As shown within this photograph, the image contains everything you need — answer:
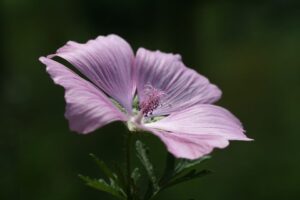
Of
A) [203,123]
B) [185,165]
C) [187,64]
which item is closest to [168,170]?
[185,165]

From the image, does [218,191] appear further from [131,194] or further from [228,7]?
[228,7]

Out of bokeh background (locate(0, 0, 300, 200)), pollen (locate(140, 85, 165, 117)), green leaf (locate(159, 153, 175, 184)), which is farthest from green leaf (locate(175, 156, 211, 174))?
bokeh background (locate(0, 0, 300, 200))

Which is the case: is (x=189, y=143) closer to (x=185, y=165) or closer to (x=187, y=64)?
(x=185, y=165)

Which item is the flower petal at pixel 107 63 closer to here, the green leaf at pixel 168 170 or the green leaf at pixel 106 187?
the green leaf at pixel 168 170

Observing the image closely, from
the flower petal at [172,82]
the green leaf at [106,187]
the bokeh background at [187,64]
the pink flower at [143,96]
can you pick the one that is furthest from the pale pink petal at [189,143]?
the bokeh background at [187,64]

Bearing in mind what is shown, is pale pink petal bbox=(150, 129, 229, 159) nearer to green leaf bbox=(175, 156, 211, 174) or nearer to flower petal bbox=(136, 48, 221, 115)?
green leaf bbox=(175, 156, 211, 174)

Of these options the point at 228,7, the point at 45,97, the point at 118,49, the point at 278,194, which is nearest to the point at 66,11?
the point at 228,7
